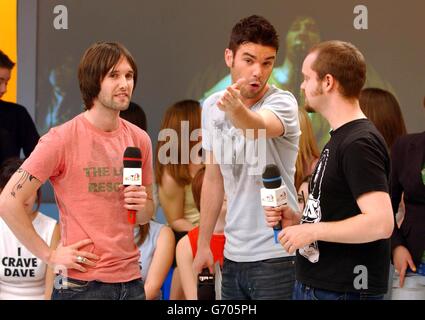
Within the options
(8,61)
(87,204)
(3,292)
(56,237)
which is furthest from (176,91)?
(87,204)

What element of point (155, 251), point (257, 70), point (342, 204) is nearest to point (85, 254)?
point (342, 204)

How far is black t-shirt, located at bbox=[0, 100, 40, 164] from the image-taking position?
417cm

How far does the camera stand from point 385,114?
3682 mm

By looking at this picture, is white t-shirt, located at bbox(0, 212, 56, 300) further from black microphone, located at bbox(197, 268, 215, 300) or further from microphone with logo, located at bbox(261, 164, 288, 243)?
microphone with logo, located at bbox(261, 164, 288, 243)

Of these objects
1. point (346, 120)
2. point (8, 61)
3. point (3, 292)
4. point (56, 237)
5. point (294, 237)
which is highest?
point (8, 61)

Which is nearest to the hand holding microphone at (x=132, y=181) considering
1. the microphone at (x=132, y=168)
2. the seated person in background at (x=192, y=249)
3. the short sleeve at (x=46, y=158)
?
the microphone at (x=132, y=168)

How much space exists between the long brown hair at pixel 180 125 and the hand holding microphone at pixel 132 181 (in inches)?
58.9

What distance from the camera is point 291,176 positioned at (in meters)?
3.02

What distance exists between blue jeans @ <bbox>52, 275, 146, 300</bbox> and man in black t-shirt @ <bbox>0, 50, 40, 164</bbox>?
5.44 feet

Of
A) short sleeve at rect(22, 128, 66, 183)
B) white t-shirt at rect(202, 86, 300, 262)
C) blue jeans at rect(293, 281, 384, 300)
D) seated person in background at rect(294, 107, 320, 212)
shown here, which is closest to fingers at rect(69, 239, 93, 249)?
short sleeve at rect(22, 128, 66, 183)

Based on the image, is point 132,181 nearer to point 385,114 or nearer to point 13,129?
point 385,114

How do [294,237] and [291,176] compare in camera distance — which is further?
[291,176]

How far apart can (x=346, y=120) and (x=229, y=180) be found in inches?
27.9

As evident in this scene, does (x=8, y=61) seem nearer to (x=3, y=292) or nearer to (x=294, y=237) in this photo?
(x=3, y=292)
